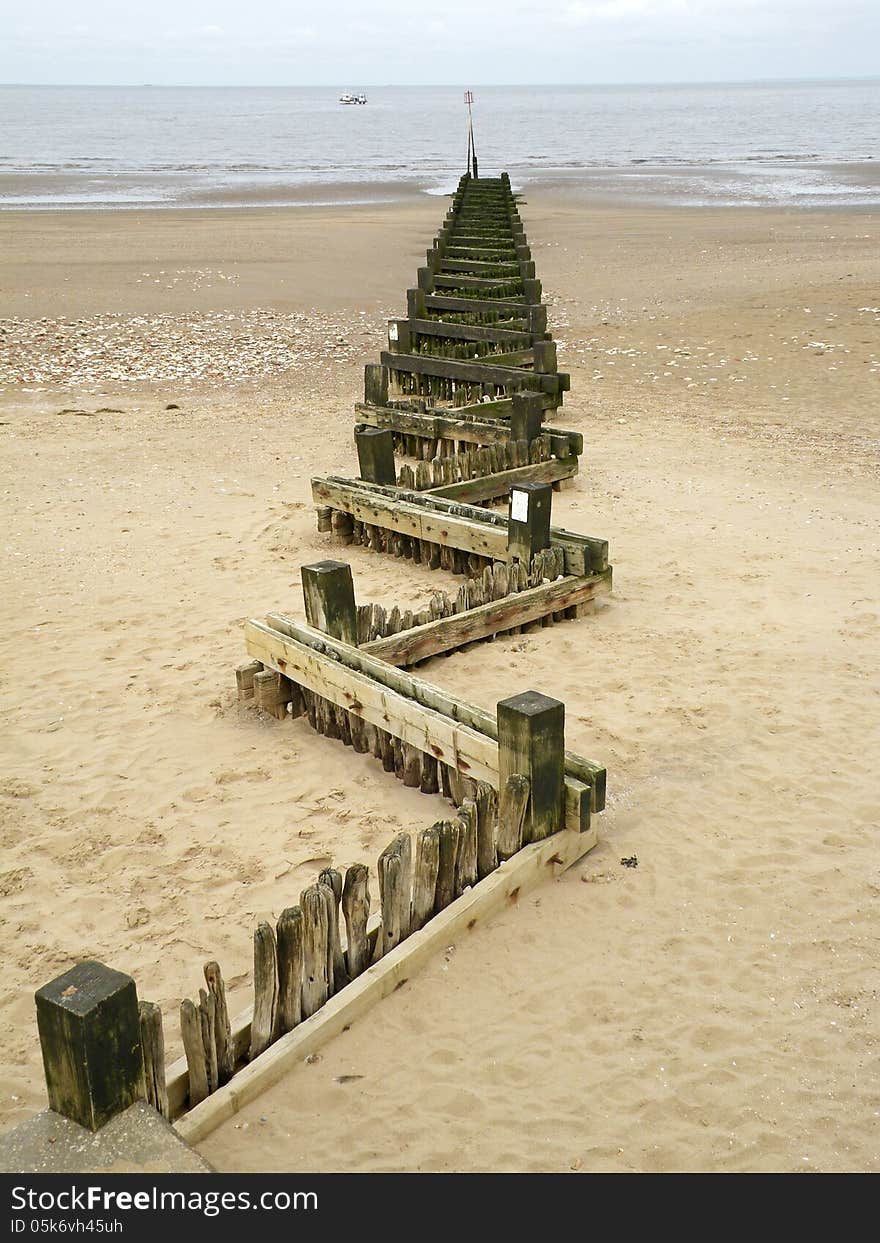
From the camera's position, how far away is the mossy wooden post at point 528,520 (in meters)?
7.24

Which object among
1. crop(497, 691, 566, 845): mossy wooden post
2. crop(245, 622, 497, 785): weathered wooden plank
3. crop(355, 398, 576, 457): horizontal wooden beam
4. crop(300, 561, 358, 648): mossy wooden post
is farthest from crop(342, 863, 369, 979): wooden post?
crop(355, 398, 576, 457): horizontal wooden beam

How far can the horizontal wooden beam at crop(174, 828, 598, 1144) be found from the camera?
3.53 m

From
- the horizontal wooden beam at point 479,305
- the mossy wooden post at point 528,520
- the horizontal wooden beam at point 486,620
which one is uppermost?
the horizontal wooden beam at point 479,305

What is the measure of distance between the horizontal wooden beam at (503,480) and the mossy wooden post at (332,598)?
109 inches

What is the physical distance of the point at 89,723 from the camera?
616cm

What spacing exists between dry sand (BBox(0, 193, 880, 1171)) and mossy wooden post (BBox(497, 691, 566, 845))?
30 centimetres

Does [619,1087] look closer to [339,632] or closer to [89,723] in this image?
[339,632]

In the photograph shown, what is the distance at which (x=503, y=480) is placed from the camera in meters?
9.56

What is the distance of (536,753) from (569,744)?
3.97ft

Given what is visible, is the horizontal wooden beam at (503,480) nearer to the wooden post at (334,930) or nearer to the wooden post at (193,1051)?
the wooden post at (334,930)

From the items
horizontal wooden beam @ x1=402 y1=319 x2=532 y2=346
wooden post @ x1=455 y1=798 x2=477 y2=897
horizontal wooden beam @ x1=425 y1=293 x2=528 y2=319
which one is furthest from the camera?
horizontal wooden beam @ x1=425 y1=293 x2=528 y2=319

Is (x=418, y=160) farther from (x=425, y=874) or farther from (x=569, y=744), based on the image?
(x=425, y=874)

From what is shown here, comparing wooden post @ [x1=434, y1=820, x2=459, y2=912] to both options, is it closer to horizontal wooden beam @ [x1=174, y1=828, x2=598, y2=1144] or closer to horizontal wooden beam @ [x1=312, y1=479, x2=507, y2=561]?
horizontal wooden beam @ [x1=174, y1=828, x2=598, y2=1144]

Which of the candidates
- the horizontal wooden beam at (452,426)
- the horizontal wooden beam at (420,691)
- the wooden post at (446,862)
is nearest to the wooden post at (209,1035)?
the wooden post at (446,862)
